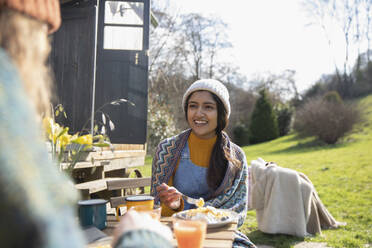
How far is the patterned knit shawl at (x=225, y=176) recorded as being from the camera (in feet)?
6.66

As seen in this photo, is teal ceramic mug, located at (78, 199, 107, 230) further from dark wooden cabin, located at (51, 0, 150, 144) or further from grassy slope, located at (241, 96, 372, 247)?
dark wooden cabin, located at (51, 0, 150, 144)

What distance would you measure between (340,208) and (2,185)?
6343 mm

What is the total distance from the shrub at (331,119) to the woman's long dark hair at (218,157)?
45.2 feet

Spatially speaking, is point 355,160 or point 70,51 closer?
point 70,51

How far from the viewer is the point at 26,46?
1.84 feet

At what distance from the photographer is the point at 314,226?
441 cm

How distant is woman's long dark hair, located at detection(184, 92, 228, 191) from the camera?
216 cm

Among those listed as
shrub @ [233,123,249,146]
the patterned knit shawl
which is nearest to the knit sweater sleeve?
the patterned knit shawl

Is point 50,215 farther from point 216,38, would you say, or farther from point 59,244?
point 216,38

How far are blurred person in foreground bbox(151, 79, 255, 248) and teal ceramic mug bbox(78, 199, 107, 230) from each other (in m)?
0.64

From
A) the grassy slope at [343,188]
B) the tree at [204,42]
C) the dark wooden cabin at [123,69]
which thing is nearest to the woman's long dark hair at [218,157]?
the grassy slope at [343,188]

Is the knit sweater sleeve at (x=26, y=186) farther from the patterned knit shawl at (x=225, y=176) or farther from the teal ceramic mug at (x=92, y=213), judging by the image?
the patterned knit shawl at (x=225, y=176)

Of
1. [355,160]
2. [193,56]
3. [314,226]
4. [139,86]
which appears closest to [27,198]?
[314,226]

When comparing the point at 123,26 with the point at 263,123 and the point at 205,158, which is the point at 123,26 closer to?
the point at 205,158
